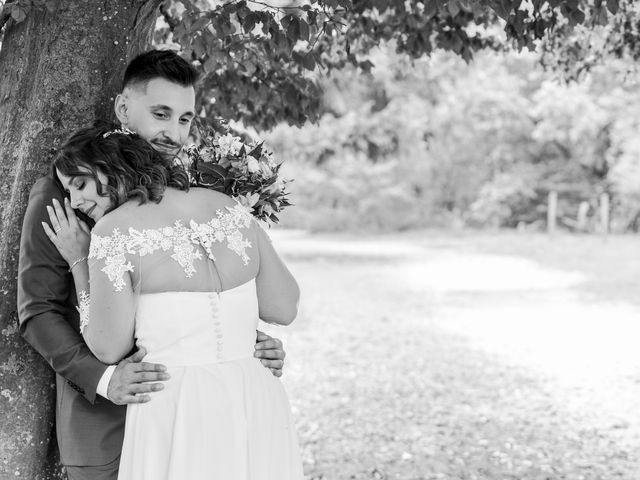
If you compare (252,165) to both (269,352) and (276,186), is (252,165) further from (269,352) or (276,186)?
(269,352)

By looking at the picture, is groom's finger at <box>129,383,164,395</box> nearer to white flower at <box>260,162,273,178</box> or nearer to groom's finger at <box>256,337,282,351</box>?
groom's finger at <box>256,337,282,351</box>

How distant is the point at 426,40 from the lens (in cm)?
571

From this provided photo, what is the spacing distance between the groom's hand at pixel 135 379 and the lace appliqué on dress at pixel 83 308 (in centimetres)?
16

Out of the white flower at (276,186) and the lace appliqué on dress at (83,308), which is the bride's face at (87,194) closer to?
the lace appliqué on dress at (83,308)

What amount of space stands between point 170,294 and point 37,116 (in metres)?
1.04

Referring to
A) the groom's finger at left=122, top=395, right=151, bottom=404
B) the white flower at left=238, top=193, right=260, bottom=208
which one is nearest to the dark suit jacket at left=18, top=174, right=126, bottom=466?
the groom's finger at left=122, top=395, right=151, bottom=404

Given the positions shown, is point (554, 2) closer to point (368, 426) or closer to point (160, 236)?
point (160, 236)

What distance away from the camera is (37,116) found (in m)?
2.91

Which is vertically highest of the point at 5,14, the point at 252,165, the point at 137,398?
the point at 5,14

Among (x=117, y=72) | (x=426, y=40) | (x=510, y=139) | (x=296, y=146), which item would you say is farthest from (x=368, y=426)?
(x=510, y=139)

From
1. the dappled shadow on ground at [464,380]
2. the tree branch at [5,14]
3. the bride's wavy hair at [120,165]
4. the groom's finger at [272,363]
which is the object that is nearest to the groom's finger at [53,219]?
the bride's wavy hair at [120,165]

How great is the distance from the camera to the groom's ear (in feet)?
8.95

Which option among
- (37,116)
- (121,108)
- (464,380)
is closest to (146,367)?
(121,108)

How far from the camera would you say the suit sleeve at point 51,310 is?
2.38 metres
